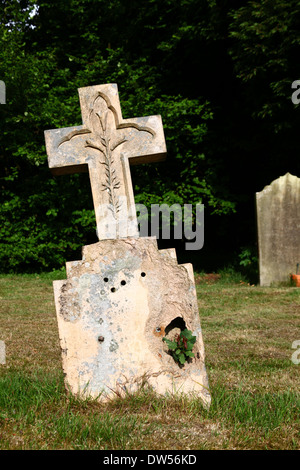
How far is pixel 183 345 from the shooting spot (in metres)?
3.40

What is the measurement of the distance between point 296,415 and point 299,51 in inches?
309

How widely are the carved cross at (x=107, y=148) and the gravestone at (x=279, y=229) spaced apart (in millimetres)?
5277

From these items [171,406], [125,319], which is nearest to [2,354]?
[125,319]

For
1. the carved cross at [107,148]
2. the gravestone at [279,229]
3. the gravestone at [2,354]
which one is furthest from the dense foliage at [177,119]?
the carved cross at [107,148]

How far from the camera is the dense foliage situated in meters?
9.79

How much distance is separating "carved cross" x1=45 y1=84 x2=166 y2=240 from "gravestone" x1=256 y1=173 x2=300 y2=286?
528cm

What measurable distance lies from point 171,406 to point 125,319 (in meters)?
0.66

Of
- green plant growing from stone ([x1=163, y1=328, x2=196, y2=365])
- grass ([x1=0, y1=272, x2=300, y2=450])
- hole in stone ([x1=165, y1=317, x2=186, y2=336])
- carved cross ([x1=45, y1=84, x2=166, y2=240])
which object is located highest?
carved cross ([x1=45, y1=84, x2=166, y2=240])

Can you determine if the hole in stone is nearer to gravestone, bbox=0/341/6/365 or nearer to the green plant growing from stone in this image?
the green plant growing from stone

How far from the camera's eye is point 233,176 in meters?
12.0

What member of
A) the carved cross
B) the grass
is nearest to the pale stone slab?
the grass

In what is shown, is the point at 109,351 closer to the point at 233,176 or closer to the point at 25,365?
the point at 25,365

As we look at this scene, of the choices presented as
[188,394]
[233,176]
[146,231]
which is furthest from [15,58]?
[188,394]

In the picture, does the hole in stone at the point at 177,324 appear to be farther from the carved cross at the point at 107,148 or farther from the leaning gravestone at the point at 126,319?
the carved cross at the point at 107,148
